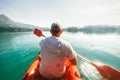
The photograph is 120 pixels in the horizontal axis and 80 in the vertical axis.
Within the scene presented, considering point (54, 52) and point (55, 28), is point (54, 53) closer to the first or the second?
point (54, 52)

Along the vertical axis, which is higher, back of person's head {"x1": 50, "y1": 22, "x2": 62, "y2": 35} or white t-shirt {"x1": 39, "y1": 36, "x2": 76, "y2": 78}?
back of person's head {"x1": 50, "y1": 22, "x2": 62, "y2": 35}

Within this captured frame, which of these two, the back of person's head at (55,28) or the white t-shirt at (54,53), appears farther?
the back of person's head at (55,28)

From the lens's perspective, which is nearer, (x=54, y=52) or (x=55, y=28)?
(x=54, y=52)

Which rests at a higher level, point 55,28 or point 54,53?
point 55,28

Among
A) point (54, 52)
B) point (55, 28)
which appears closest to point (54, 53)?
point (54, 52)

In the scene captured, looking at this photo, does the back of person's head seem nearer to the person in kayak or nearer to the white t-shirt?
the person in kayak

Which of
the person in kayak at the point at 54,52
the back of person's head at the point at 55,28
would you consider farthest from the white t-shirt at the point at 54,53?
the back of person's head at the point at 55,28

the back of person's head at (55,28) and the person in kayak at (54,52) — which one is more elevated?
the back of person's head at (55,28)

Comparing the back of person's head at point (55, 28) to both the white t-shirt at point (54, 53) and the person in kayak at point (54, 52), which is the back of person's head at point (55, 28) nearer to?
Answer: the person in kayak at point (54, 52)

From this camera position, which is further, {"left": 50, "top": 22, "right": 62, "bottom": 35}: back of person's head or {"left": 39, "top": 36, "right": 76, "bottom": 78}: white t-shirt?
{"left": 50, "top": 22, "right": 62, "bottom": 35}: back of person's head

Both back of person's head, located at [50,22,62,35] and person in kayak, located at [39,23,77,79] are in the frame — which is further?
back of person's head, located at [50,22,62,35]

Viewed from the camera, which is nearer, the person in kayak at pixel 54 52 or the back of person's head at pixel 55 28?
the person in kayak at pixel 54 52

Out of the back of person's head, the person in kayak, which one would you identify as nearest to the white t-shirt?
the person in kayak

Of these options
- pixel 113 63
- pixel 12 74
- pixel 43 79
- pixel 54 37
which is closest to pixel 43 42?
pixel 54 37
